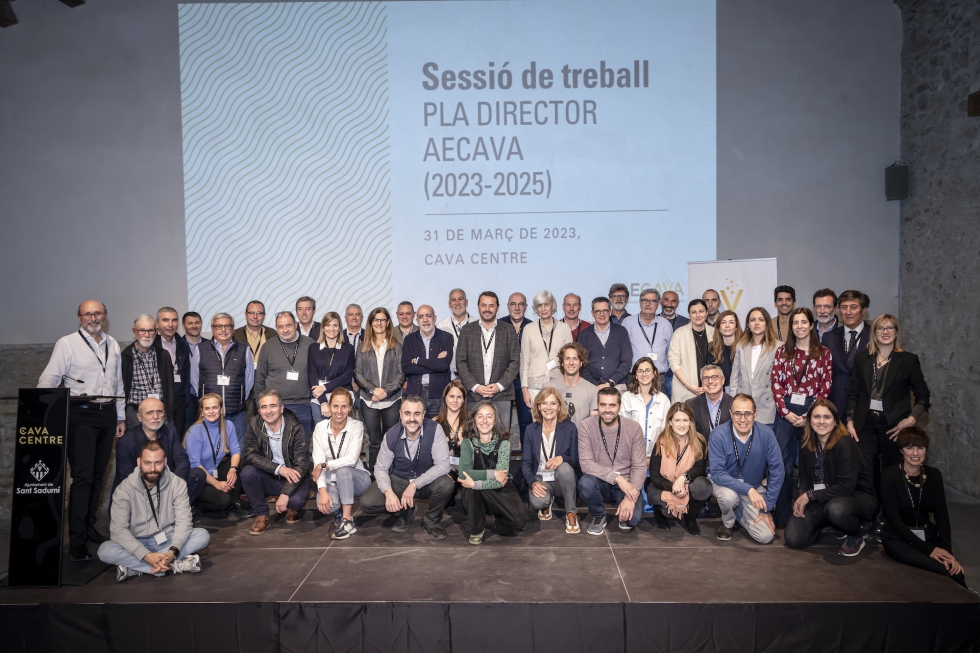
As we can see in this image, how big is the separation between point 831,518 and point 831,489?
16 cm

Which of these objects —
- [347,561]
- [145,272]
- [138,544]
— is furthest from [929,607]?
[145,272]

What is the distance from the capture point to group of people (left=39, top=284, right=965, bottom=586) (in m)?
3.48

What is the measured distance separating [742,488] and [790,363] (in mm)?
857

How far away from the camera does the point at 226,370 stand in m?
4.45

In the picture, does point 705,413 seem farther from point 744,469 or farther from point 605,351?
point 605,351

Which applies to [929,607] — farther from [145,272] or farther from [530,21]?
[145,272]

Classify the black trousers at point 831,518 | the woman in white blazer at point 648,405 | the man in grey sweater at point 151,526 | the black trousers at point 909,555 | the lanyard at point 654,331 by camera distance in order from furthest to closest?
the lanyard at point 654,331 → the woman in white blazer at point 648,405 → the black trousers at point 831,518 → the man in grey sweater at point 151,526 → the black trousers at point 909,555

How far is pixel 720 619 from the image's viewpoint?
287 cm

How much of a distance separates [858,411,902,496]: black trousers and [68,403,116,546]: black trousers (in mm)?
4588

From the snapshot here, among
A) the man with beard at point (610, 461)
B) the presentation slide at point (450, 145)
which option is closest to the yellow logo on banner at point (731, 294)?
the presentation slide at point (450, 145)

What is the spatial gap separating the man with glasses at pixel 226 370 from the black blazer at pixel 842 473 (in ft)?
12.2

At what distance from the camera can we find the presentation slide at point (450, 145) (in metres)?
5.64

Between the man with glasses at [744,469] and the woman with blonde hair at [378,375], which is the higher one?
the woman with blonde hair at [378,375]

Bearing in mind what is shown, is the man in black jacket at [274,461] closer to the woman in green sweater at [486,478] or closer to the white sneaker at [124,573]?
the white sneaker at [124,573]
